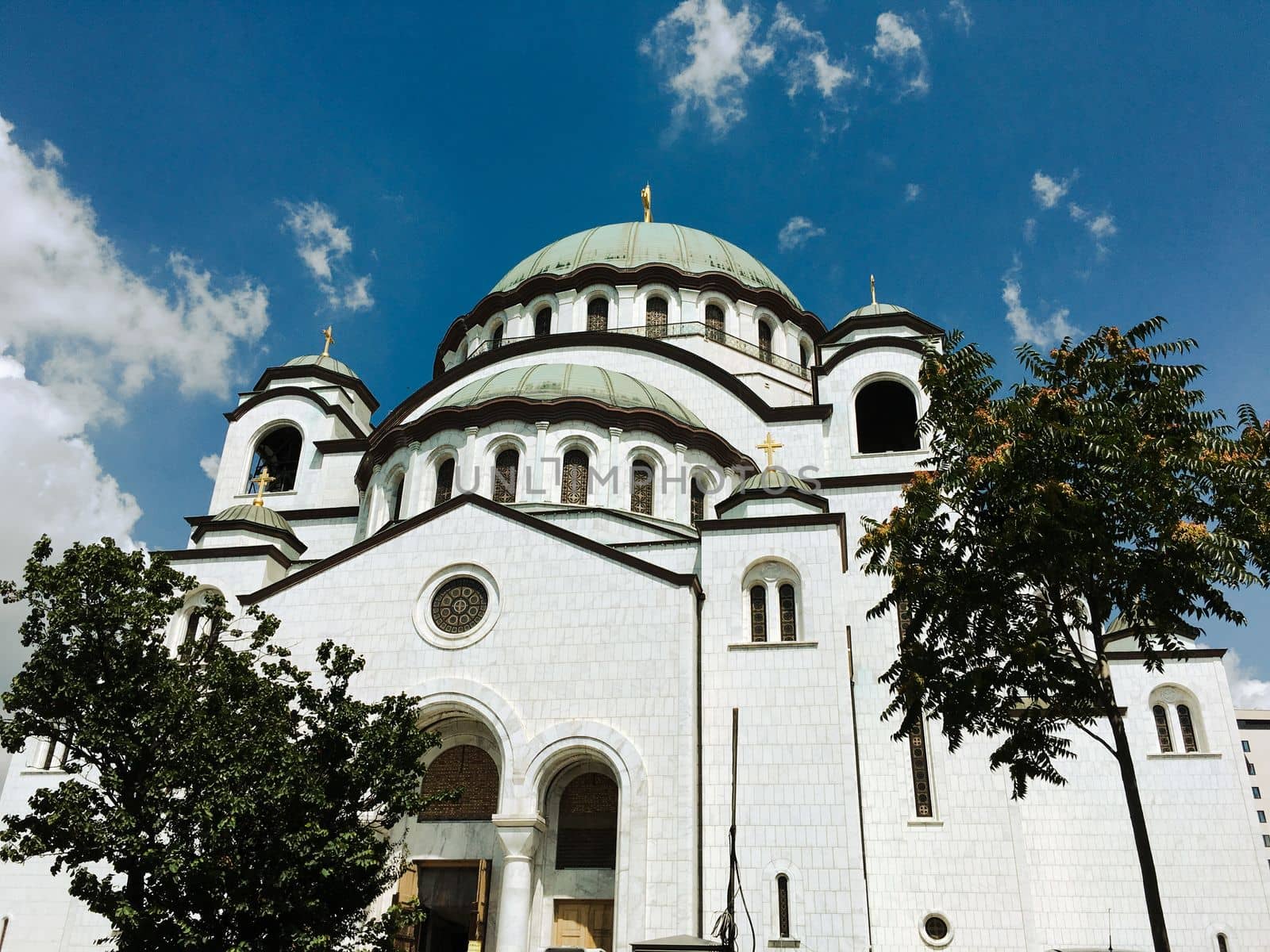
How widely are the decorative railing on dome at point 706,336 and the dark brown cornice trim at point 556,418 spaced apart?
549 centimetres

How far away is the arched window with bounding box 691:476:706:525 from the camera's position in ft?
76.0

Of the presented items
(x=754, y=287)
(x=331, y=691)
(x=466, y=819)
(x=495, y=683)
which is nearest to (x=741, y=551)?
(x=495, y=683)

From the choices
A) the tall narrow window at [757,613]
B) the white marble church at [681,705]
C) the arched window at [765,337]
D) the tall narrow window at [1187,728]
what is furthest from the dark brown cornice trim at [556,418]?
the tall narrow window at [1187,728]

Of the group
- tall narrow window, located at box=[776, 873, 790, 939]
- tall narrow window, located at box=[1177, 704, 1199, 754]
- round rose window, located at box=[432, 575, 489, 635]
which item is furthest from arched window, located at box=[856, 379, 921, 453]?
tall narrow window, located at box=[776, 873, 790, 939]

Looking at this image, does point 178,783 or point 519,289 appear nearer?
point 178,783

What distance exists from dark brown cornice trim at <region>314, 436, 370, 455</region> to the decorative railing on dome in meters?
4.38

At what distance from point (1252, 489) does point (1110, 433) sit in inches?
58.8

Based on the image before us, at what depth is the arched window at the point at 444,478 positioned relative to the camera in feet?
74.7

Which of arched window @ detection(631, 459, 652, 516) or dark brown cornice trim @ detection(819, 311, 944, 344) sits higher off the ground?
dark brown cornice trim @ detection(819, 311, 944, 344)

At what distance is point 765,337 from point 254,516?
1545 cm

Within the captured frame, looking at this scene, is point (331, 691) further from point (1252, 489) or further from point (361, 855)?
point (1252, 489)

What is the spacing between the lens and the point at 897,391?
26250 mm

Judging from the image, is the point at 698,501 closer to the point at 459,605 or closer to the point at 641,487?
the point at 641,487

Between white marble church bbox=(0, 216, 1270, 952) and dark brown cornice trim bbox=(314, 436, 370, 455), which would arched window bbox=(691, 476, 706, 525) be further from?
dark brown cornice trim bbox=(314, 436, 370, 455)
